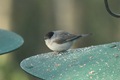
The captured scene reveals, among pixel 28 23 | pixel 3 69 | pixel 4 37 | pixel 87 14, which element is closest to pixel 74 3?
pixel 87 14

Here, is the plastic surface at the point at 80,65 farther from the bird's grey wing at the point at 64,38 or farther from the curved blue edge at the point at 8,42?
the bird's grey wing at the point at 64,38

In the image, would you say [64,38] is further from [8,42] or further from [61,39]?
[8,42]

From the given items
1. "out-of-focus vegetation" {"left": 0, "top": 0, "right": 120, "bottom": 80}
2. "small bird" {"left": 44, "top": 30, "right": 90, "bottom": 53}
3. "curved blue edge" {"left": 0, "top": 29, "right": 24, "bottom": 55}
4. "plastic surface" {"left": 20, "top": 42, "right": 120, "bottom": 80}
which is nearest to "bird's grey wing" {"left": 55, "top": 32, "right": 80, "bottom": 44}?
"small bird" {"left": 44, "top": 30, "right": 90, "bottom": 53}

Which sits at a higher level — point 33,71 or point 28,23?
point 33,71

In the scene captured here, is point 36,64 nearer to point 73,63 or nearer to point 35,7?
point 73,63

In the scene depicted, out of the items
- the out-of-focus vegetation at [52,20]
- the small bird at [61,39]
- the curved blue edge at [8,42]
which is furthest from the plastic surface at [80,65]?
the out-of-focus vegetation at [52,20]
